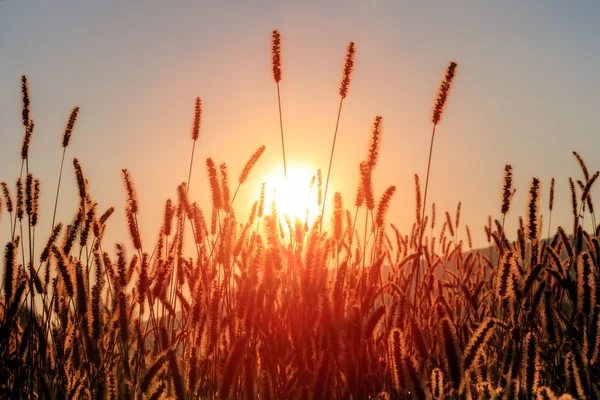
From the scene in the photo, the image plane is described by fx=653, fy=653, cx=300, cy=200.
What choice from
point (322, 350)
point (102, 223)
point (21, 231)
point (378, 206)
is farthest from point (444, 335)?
point (21, 231)

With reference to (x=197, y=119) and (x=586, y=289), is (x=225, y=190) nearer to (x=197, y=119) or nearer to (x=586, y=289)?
(x=197, y=119)

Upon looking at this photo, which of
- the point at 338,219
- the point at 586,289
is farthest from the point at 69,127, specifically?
the point at 586,289

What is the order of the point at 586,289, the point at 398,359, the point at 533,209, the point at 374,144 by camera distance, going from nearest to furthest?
the point at 398,359 → the point at 586,289 → the point at 533,209 → the point at 374,144

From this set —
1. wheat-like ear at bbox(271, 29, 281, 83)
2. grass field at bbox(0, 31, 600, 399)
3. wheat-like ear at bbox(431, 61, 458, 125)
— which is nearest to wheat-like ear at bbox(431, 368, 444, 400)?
grass field at bbox(0, 31, 600, 399)

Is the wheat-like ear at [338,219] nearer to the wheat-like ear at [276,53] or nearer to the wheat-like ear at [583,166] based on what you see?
the wheat-like ear at [276,53]

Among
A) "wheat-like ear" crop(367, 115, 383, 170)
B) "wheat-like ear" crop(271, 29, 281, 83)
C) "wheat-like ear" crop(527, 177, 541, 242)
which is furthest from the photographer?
"wheat-like ear" crop(271, 29, 281, 83)

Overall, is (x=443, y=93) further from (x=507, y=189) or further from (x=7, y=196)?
(x=7, y=196)

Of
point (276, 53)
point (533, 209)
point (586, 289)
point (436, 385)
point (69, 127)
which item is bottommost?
A: point (436, 385)

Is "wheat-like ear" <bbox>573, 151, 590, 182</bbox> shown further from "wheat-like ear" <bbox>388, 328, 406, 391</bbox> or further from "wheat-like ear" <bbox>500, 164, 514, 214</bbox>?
"wheat-like ear" <bbox>388, 328, 406, 391</bbox>

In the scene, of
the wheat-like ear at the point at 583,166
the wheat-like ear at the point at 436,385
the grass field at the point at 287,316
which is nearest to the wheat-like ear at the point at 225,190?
the grass field at the point at 287,316

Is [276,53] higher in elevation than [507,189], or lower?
higher

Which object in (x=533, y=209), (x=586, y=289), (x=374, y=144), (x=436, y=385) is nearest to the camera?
(x=436, y=385)

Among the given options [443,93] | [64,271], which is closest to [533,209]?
[443,93]

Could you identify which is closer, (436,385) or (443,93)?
(436,385)
